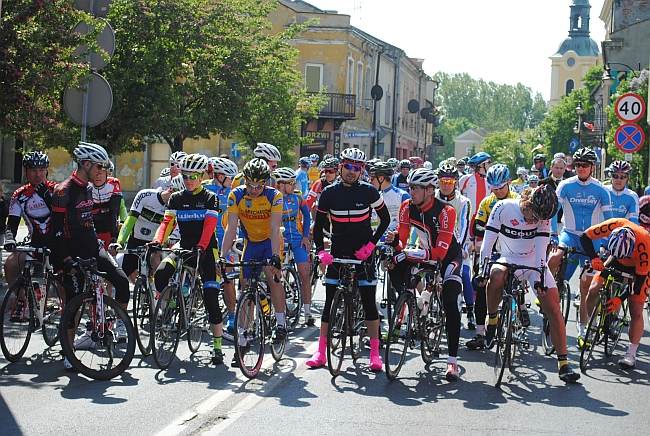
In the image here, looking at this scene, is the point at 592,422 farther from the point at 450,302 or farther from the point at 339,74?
the point at 339,74

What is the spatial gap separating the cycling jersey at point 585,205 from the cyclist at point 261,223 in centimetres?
393

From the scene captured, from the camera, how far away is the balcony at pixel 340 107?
179 feet

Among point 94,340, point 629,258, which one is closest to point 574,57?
point 629,258

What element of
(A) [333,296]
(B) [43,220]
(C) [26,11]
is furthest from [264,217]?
(C) [26,11]

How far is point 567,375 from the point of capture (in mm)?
9547

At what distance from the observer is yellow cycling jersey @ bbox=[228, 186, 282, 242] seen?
10172 mm

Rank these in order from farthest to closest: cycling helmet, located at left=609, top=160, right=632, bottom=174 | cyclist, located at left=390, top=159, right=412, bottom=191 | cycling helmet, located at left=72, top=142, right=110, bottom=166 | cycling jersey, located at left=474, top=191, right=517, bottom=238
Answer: cyclist, located at left=390, top=159, right=412, bottom=191, cycling helmet, located at left=609, top=160, right=632, bottom=174, cycling jersey, located at left=474, top=191, right=517, bottom=238, cycling helmet, located at left=72, top=142, right=110, bottom=166

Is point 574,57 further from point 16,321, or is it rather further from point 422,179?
point 16,321

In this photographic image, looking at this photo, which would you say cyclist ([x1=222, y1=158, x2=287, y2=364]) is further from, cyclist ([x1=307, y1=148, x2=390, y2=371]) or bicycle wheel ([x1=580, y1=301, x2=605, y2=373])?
bicycle wheel ([x1=580, y1=301, x2=605, y2=373])

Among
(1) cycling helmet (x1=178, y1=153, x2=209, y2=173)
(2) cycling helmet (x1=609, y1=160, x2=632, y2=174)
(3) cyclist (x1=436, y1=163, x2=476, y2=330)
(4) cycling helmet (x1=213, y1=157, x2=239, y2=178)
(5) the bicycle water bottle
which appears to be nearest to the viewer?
(5) the bicycle water bottle

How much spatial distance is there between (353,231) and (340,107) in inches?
1809

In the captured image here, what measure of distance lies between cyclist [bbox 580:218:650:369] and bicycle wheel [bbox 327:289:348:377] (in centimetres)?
242

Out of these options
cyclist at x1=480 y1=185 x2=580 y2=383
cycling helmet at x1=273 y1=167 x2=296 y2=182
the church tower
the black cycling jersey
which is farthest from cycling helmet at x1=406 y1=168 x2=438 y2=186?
the church tower

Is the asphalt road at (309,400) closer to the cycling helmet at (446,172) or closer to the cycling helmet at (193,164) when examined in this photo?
the cycling helmet at (193,164)
